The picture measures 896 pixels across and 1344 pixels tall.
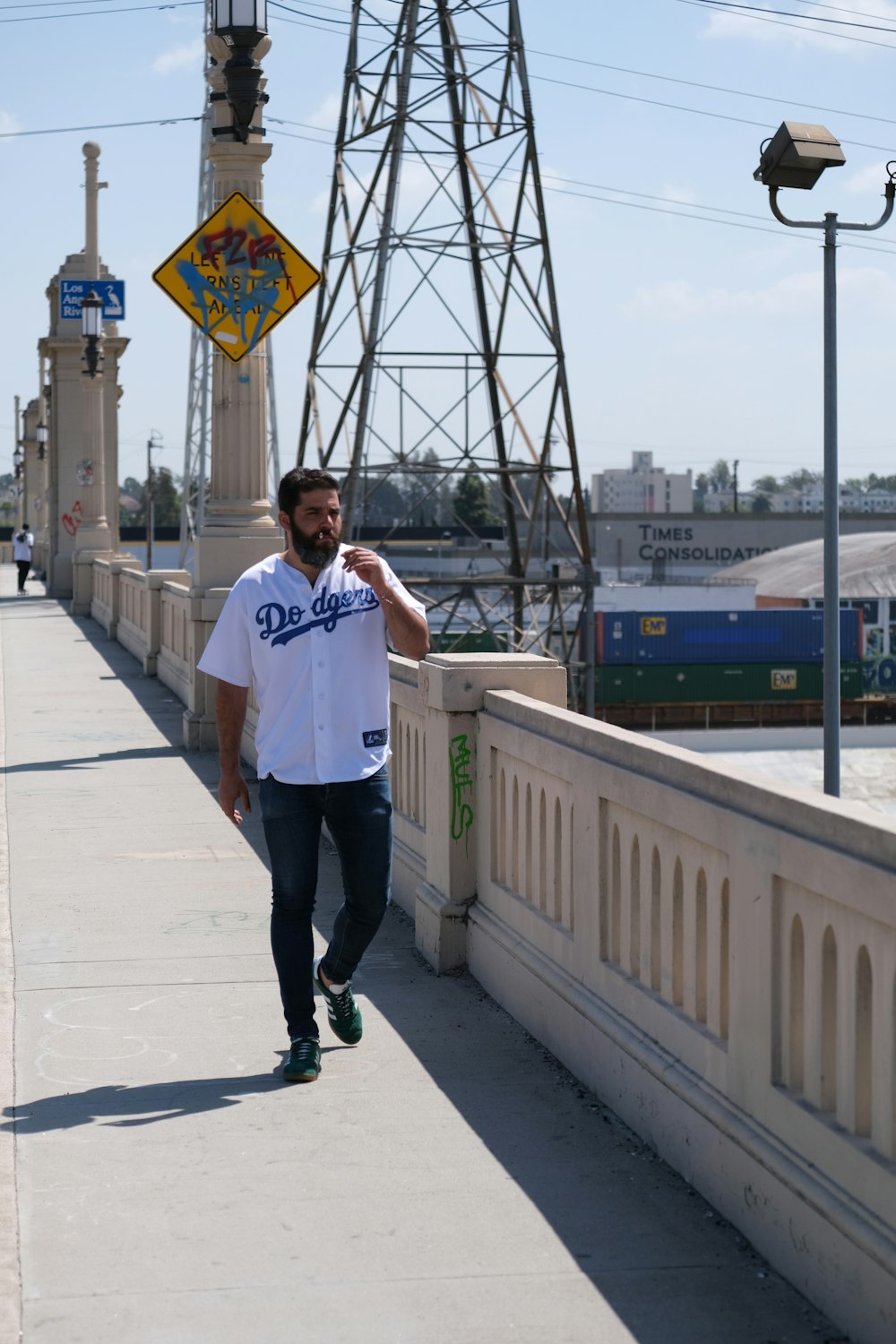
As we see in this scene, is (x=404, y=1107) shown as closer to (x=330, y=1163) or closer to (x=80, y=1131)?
(x=330, y=1163)

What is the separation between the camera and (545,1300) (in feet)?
13.2

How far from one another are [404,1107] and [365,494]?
27090 millimetres

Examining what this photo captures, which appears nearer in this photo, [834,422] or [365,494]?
[834,422]

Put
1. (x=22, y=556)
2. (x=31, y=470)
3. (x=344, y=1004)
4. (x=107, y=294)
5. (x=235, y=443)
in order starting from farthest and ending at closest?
(x=31, y=470) < (x=22, y=556) < (x=107, y=294) < (x=235, y=443) < (x=344, y=1004)

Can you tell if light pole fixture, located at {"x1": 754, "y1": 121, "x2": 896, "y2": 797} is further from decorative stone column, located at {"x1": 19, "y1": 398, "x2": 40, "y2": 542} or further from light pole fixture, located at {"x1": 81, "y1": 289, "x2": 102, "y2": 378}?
decorative stone column, located at {"x1": 19, "y1": 398, "x2": 40, "y2": 542}

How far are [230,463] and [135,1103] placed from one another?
348 inches

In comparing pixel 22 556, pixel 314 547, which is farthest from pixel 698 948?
pixel 22 556

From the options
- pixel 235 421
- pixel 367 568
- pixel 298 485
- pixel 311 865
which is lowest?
pixel 311 865

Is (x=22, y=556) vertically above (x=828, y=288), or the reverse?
(x=828, y=288)

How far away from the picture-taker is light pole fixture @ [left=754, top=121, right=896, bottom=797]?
15.6m

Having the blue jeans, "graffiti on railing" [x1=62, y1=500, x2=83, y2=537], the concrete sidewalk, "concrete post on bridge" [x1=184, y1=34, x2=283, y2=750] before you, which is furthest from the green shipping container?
the blue jeans

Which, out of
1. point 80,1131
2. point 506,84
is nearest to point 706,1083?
point 80,1131

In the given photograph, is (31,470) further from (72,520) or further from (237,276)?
(237,276)

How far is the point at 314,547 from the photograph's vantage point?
5.46m
